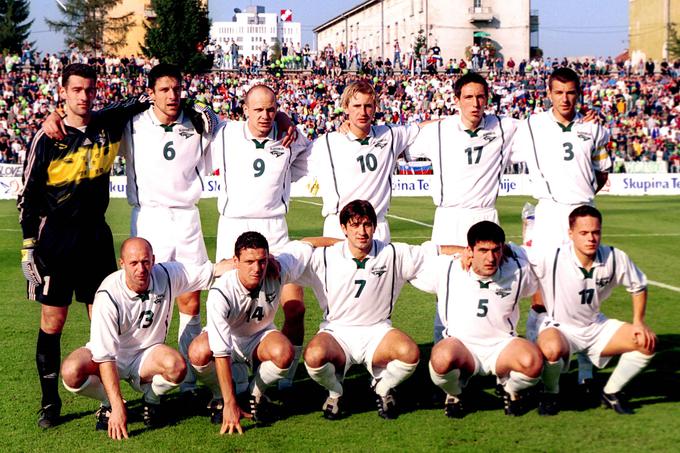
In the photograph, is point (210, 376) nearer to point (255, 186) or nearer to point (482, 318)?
point (255, 186)

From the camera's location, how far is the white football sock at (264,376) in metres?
5.46

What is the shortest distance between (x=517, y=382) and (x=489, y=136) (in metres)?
2.03

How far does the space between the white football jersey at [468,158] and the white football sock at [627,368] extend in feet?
5.30

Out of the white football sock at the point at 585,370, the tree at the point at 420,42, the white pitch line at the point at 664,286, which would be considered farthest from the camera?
the tree at the point at 420,42

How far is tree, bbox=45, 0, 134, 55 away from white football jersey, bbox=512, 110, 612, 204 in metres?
70.5

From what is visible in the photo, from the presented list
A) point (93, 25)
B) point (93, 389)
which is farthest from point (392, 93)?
point (93, 25)

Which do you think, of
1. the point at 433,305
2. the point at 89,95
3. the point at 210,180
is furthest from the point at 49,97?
the point at 89,95

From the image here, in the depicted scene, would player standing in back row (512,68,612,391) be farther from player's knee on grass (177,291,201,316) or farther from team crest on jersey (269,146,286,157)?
player's knee on grass (177,291,201,316)

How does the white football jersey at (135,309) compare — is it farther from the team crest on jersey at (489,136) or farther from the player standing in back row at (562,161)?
the player standing in back row at (562,161)

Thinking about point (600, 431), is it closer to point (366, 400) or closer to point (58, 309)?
point (366, 400)

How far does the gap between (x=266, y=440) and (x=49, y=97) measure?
33.3 metres

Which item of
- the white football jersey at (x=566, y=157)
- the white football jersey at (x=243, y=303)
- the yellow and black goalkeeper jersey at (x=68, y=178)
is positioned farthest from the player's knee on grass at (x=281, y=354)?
the white football jersey at (x=566, y=157)

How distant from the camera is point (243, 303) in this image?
5.54m

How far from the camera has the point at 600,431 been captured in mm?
5152
